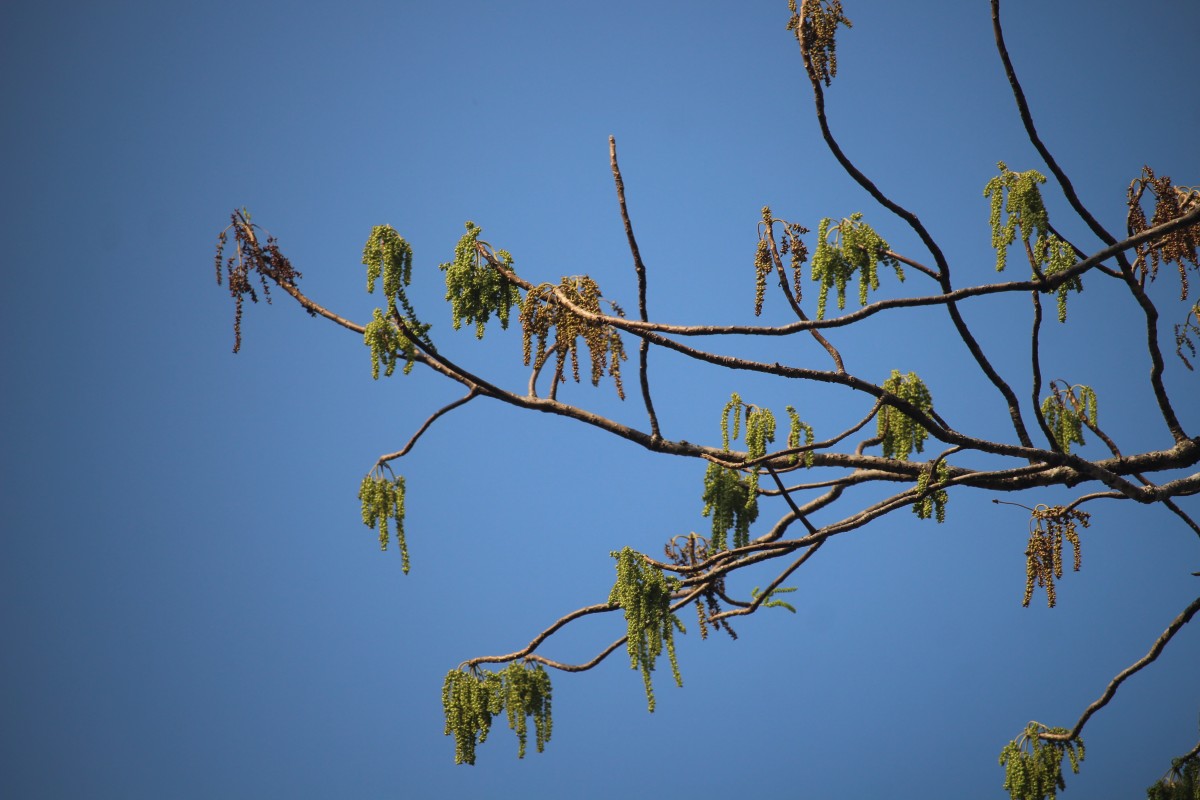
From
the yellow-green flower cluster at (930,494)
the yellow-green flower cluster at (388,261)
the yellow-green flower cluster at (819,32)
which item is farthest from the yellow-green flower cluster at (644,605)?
the yellow-green flower cluster at (819,32)

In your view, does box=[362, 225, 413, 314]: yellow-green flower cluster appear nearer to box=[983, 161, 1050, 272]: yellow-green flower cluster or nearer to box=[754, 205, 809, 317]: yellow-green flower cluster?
box=[754, 205, 809, 317]: yellow-green flower cluster

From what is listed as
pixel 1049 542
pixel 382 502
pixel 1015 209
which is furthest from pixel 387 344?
pixel 1049 542

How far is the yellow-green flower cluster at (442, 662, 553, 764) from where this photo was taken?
7777 millimetres

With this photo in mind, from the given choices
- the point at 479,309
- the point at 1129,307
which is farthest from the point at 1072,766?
the point at 1129,307

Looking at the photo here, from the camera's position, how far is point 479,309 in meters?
7.00

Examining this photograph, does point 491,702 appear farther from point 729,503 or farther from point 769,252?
point 769,252

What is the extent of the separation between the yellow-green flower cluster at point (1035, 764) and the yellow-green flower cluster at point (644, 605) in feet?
7.13

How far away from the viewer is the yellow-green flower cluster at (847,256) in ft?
21.8

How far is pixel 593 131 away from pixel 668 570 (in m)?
81.8

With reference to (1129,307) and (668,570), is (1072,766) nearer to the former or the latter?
(668,570)

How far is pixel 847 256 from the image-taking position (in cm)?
664

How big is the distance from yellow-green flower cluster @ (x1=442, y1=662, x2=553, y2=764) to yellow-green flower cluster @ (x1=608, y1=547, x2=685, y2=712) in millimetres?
873

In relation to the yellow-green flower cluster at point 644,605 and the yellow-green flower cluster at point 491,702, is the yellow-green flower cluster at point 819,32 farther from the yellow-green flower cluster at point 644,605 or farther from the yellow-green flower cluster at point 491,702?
the yellow-green flower cluster at point 491,702

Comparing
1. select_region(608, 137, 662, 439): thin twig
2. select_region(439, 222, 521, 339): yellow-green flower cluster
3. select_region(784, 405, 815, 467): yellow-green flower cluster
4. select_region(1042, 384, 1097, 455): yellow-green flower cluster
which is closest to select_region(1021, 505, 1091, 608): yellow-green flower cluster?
select_region(1042, 384, 1097, 455): yellow-green flower cluster
